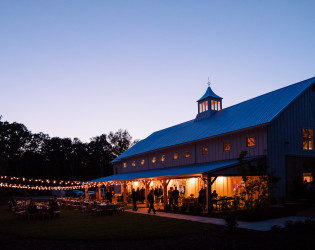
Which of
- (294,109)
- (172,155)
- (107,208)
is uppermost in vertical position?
(294,109)

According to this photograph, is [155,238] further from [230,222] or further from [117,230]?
[230,222]

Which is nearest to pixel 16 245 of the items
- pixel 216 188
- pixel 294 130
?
pixel 216 188

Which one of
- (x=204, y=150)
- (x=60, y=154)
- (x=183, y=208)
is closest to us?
(x=183, y=208)

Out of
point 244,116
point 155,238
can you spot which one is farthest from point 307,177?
point 155,238

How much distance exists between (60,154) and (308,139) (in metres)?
70.6

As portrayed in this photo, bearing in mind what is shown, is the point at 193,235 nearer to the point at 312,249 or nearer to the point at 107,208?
the point at 312,249

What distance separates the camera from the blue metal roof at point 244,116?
21109 millimetres

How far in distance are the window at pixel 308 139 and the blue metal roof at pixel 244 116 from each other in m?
2.86

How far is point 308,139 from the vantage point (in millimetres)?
21938

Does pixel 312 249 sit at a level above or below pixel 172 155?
below

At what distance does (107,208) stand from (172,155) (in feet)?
37.0

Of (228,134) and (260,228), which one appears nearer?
(260,228)

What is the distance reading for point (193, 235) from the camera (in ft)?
39.7

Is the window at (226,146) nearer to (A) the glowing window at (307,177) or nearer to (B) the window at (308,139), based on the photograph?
(B) the window at (308,139)
